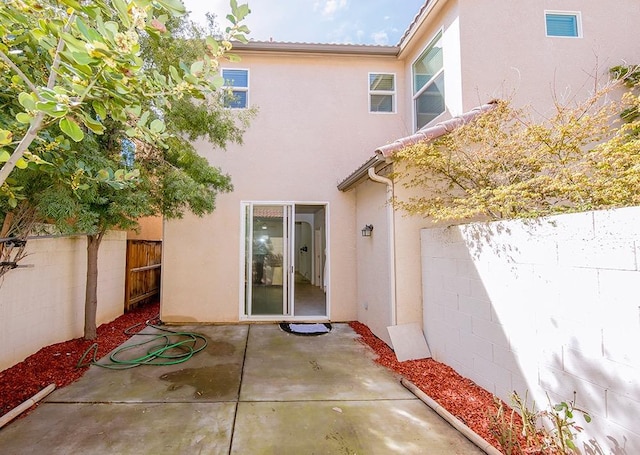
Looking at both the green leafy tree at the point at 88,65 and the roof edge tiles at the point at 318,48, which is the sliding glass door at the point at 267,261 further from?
the green leafy tree at the point at 88,65

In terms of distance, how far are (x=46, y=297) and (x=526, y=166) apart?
7.63 metres

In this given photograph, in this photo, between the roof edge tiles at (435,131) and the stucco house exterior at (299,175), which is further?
the stucco house exterior at (299,175)

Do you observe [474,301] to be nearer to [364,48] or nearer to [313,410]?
[313,410]

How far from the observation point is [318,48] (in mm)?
7379

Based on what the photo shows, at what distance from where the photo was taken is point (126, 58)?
1675 millimetres

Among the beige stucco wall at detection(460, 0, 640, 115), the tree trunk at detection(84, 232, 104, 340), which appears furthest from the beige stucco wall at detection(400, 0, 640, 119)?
the tree trunk at detection(84, 232, 104, 340)

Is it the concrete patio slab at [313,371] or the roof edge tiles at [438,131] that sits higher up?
the roof edge tiles at [438,131]

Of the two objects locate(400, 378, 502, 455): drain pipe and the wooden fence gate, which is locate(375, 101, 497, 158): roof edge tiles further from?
the wooden fence gate

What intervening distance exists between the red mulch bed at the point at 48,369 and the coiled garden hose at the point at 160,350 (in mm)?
170

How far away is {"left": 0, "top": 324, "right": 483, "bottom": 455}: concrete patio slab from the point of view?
2.90 metres

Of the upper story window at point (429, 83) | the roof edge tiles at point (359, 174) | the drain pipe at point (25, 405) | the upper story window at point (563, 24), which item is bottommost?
the drain pipe at point (25, 405)

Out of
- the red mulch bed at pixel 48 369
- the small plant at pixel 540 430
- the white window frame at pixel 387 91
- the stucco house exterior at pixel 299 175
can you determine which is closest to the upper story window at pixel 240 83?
the stucco house exterior at pixel 299 175

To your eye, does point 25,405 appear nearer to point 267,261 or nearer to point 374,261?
point 267,261

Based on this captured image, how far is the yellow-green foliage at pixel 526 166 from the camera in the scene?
9.82 feet
